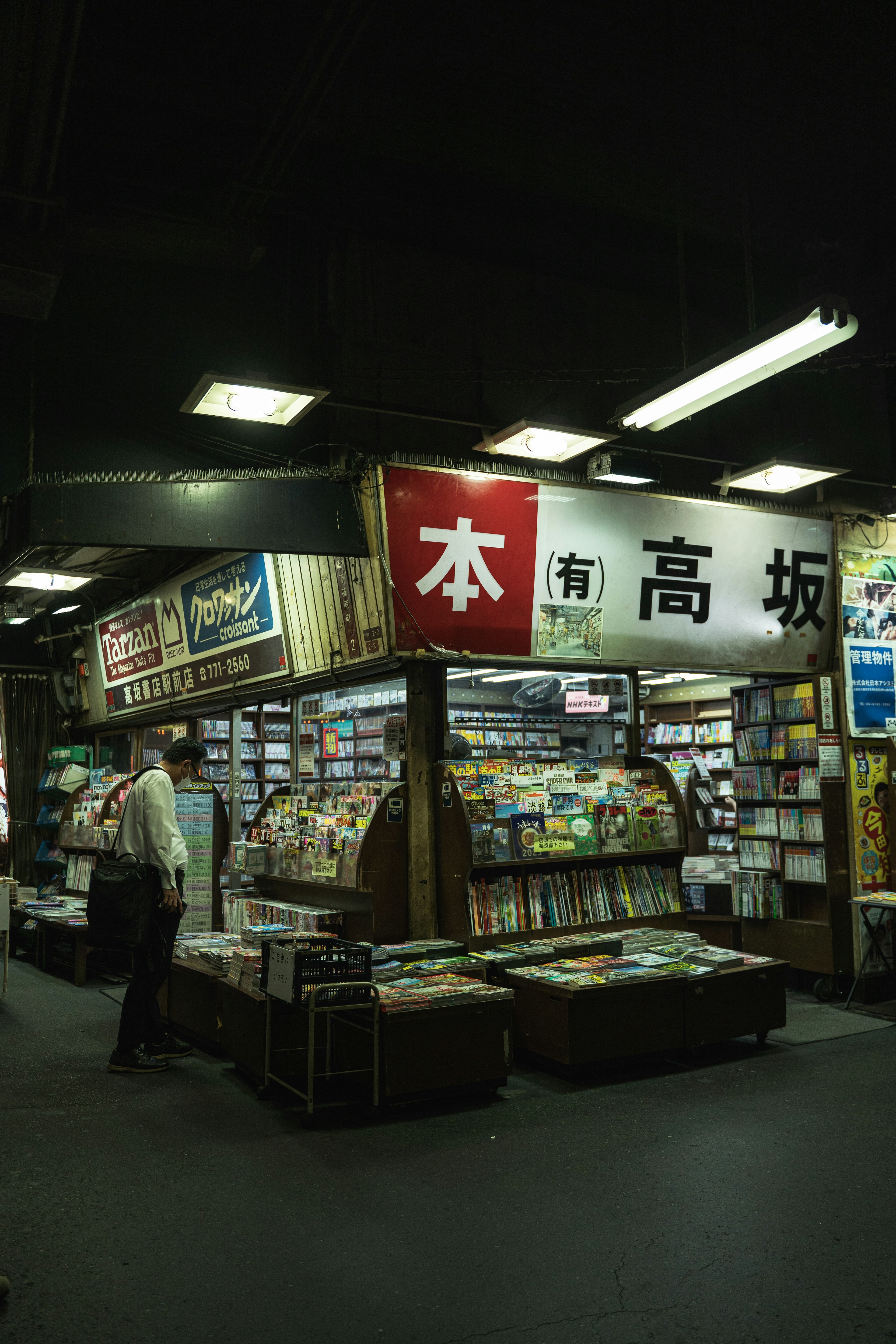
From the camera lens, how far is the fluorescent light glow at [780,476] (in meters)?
6.68

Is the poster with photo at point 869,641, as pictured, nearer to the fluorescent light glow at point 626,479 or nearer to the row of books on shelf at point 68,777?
the fluorescent light glow at point 626,479

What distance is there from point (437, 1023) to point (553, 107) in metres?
5.41

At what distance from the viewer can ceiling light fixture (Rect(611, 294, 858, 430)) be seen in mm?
4598

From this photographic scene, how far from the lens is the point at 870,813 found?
25.4ft

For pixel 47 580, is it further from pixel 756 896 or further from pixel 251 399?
pixel 756 896

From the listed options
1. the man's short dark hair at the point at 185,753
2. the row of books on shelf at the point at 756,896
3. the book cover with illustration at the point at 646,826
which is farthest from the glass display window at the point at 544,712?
the man's short dark hair at the point at 185,753

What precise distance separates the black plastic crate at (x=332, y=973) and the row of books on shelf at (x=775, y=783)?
4.58 metres

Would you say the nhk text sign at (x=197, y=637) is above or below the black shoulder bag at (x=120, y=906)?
above

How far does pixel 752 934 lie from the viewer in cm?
816

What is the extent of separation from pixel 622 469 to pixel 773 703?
2.92 m

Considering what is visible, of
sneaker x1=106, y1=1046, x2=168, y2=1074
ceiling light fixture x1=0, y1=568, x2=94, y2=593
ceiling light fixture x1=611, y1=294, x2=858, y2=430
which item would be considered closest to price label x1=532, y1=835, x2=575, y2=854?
sneaker x1=106, y1=1046, x2=168, y2=1074

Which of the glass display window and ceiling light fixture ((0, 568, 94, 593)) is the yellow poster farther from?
ceiling light fixture ((0, 568, 94, 593))

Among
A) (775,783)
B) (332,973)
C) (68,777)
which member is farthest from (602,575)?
(68,777)

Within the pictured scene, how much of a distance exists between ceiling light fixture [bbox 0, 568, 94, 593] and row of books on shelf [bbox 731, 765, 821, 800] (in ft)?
20.2
